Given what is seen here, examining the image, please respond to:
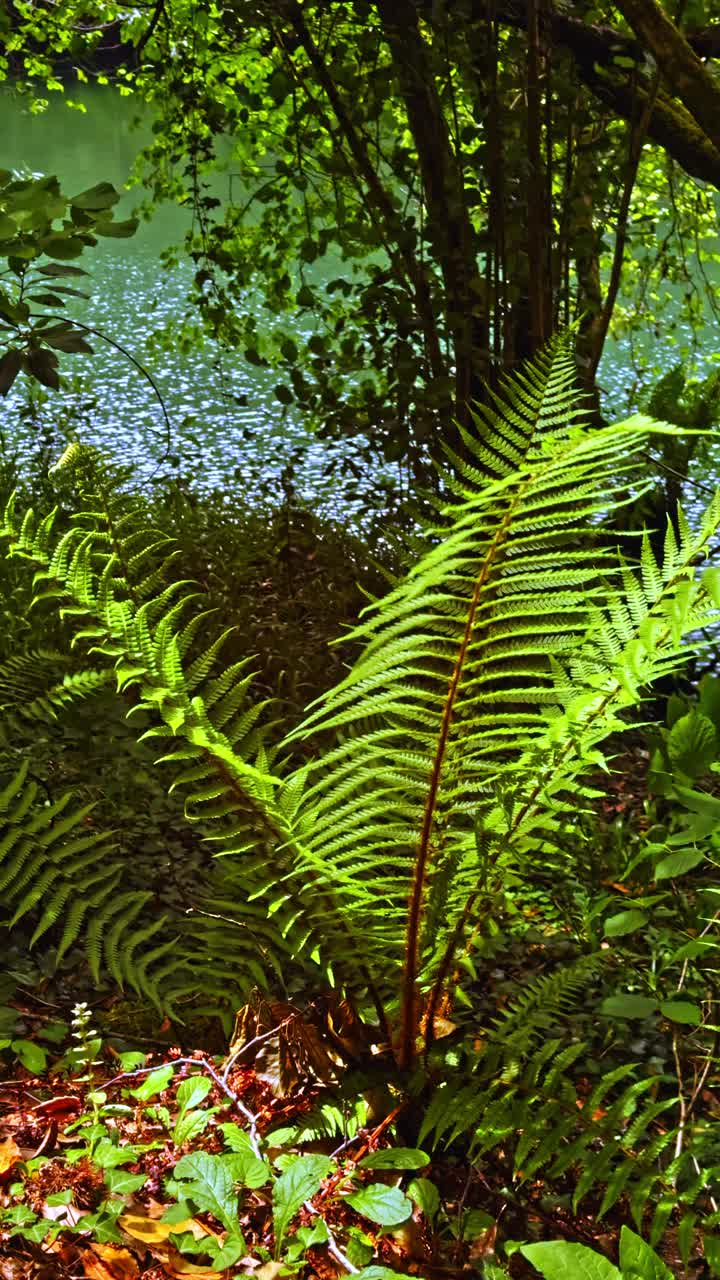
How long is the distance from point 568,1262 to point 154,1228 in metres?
0.38

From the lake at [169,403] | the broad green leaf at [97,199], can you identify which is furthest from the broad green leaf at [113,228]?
the lake at [169,403]

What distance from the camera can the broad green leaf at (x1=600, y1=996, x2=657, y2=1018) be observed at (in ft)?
4.57

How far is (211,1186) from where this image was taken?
37.9 inches

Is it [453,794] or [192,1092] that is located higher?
[453,794]

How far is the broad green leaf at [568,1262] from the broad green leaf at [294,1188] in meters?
0.20

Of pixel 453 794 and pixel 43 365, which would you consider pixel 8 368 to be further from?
pixel 453 794

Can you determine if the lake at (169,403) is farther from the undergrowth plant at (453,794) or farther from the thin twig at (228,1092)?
the thin twig at (228,1092)

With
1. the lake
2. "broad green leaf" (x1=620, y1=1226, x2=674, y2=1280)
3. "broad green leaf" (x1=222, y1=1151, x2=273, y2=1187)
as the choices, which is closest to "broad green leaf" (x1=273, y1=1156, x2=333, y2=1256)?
"broad green leaf" (x1=222, y1=1151, x2=273, y2=1187)

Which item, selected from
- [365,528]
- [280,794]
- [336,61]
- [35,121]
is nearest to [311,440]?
[365,528]

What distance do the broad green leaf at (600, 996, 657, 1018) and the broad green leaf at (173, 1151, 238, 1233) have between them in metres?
0.59

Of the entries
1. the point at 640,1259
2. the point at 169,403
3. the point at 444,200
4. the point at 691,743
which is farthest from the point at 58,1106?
the point at 169,403

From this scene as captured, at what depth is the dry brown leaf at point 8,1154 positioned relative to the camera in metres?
1.11

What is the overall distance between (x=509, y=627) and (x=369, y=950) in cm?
39

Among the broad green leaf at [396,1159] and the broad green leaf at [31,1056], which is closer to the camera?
the broad green leaf at [396,1159]
